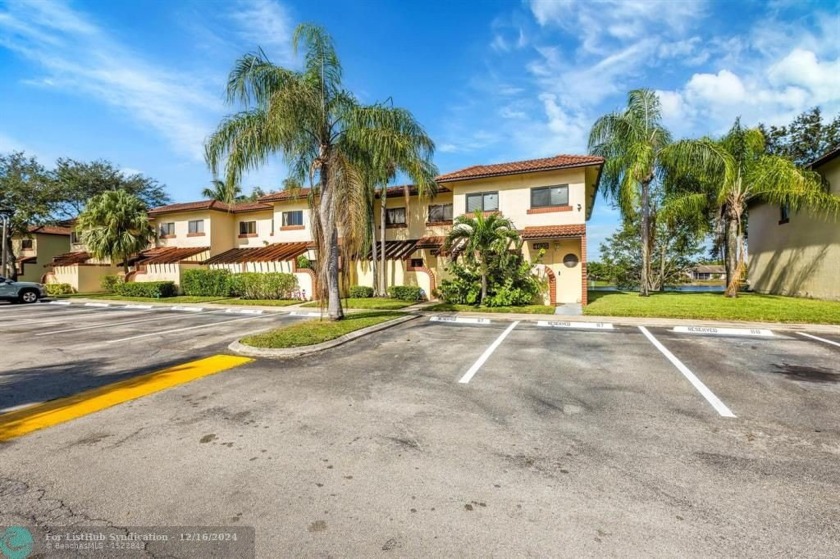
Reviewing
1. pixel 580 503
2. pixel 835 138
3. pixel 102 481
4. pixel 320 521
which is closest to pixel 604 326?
pixel 580 503

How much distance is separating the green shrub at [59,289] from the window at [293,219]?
17841mm

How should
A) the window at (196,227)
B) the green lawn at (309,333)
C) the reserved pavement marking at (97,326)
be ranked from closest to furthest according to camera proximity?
the green lawn at (309,333) → the reserved pavement marking at (97,326) → the window at (196,227)

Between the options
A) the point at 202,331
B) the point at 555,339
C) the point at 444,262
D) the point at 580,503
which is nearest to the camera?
the point at 580,503

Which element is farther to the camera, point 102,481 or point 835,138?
point 835,138

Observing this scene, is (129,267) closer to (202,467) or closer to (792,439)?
(202,467)

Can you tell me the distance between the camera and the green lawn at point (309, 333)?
8477mm

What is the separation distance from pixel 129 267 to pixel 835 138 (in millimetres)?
54321

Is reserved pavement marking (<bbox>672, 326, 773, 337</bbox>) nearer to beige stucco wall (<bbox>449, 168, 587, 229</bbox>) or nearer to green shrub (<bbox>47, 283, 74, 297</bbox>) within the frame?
beige stucco wall (<bbox>449, 168, 587, 229</bbox>)

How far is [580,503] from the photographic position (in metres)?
2.97

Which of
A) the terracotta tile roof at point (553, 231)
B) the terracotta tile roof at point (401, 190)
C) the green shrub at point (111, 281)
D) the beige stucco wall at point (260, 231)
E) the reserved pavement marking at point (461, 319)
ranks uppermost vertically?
the terracotta tile roof at point (401, 190)

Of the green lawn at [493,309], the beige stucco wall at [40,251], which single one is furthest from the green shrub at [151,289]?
the green lawn at [493,309]

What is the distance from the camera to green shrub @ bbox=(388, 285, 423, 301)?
63.8 ft

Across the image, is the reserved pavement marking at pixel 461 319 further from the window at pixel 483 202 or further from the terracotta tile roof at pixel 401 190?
the terracotta tile roof at pixel 401 190

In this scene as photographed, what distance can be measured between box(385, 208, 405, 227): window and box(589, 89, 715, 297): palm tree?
1163 cm
